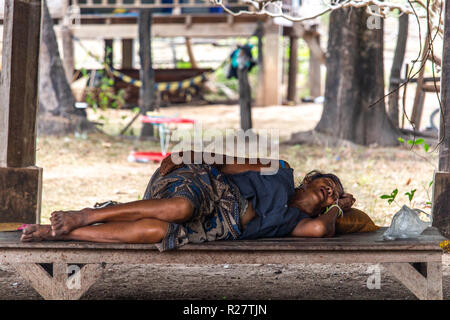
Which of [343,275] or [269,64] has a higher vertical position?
[269,64]

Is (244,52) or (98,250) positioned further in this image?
(244,52)

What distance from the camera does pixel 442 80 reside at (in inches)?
183

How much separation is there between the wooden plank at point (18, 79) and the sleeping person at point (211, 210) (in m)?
1.36

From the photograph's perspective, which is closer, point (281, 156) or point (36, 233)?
point (36, 233)

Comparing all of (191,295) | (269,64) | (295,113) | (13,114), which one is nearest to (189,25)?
(269,64)

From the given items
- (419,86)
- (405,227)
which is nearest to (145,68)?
(419,86)

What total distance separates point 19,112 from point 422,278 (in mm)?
2883

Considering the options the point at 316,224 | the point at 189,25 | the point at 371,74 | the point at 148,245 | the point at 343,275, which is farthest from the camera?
the point at 189,25

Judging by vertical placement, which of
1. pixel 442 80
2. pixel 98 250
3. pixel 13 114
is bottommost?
pixel 98 250

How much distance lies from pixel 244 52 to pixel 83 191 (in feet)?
16.0

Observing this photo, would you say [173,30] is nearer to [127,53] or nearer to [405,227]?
[127,53]

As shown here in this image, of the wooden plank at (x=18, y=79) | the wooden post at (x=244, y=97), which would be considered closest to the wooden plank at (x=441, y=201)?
the wooden plank at (x=18, y=79)

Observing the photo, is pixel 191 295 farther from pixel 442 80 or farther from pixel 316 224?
pixel 442 80

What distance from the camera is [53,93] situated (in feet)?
34.7
